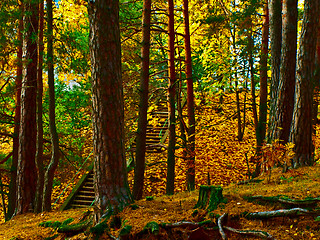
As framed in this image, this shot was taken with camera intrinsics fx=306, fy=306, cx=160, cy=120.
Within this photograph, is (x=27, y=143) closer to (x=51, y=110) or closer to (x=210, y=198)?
(x=51, y=110)

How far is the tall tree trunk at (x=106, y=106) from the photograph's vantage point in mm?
4629

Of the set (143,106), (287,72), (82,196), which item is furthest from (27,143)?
(287,72)

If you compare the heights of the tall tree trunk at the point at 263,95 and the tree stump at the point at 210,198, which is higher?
the tall tree trunk at the point at 263,95

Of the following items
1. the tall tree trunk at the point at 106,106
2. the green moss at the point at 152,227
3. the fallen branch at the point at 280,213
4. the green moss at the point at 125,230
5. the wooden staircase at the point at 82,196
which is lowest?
the wooden staircase at the point at 82,196

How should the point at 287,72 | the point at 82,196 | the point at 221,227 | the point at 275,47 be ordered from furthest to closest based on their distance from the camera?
the point at 82,196 < the point at 275,47 < the point at 287,72 < the point at 221,227

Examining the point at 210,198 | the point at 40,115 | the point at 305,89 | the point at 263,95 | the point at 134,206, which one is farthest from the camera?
the point at 263,95

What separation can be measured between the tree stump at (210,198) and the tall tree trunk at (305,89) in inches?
113

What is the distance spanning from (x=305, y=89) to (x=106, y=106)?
4228 millimetres

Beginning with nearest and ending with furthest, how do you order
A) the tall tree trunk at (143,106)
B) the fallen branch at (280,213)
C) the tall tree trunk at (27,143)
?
the fallen branch at (280,213) → the tall tree trunk at (143,106) → the tall tree trunk at (27,143)

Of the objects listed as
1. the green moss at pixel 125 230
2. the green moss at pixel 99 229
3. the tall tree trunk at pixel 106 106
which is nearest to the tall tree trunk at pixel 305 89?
the tall tree trunk at pixel 106 106

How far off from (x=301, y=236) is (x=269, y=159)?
213 centimetres

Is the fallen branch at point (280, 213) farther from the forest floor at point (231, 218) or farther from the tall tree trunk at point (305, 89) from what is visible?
the tall tree trunk at point (305, 89)

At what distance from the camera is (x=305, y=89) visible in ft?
20.9

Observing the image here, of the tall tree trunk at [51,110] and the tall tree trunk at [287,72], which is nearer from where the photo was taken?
the tall tree trunk at [287,72]
